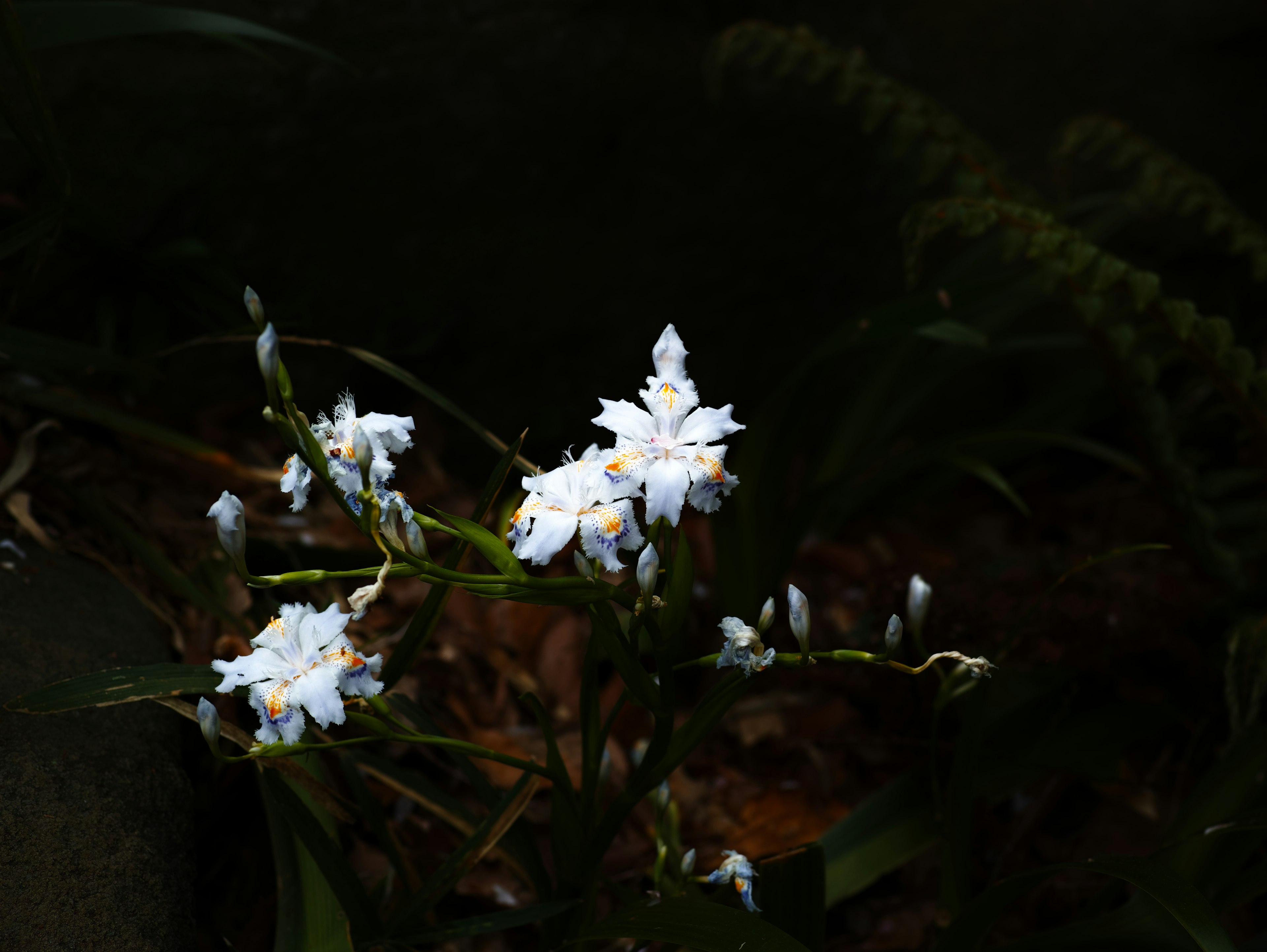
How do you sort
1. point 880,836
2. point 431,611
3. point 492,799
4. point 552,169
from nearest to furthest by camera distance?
1. point 431,611
2. point 492,799
3. point 880,836
4. point 552,169

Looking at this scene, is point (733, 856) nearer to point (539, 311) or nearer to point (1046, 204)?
point (539, 311)

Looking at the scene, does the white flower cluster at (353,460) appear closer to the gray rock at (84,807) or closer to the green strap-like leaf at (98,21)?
the gray rock at (84,807)

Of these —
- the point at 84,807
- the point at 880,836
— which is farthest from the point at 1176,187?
the point at 84,807

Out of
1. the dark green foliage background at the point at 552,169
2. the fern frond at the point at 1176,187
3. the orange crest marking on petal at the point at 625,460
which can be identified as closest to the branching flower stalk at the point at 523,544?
the orange crest marking on petal at the point at 625,460

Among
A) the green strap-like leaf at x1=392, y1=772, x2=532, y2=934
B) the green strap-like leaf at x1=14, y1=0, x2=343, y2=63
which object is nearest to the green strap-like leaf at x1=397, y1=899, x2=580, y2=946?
the green strap-like leaf at x1=392, y1=772, x2=532, y2=934

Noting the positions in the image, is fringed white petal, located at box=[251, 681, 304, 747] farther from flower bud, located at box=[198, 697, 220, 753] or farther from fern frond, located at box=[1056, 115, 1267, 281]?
fern frond, located at box=[1056, 115, 1267, 281]

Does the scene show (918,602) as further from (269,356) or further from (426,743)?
(269,356)
